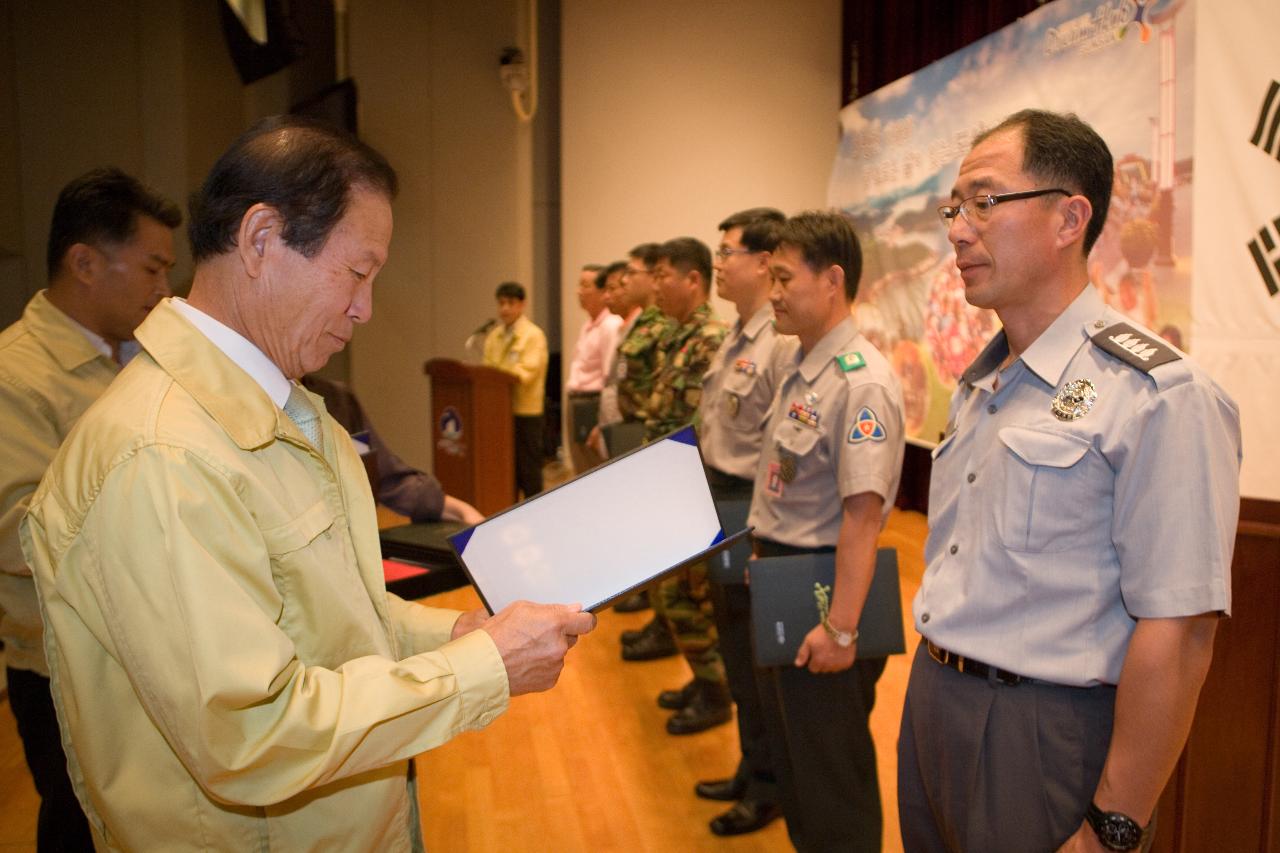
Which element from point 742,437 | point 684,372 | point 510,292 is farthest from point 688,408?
point 510,292

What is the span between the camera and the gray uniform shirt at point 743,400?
109 inches

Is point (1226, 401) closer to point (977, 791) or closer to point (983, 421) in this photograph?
point (983, 421)

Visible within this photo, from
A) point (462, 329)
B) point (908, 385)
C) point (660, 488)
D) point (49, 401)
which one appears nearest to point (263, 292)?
point (660, 488)

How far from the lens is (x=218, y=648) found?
2.77 feet

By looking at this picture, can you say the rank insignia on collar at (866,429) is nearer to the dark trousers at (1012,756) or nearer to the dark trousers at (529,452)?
the dark trousers at (1012,756)

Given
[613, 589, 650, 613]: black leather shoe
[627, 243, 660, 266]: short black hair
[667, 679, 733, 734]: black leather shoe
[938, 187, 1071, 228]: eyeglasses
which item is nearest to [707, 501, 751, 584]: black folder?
[667, 679, 733, 734]: black leather shoe

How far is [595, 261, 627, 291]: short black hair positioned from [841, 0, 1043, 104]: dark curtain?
2.57 meters

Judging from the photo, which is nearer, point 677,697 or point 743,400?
point 743,400

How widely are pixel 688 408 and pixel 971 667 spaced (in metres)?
2.46

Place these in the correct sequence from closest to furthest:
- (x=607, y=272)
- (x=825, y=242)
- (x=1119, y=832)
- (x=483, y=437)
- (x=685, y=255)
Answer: (x=1119, y=832) < (x=825, y=242) < (x=685, y=255) < (x=483, y=437) < (x=607, y=272)

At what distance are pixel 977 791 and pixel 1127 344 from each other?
67 centimetres

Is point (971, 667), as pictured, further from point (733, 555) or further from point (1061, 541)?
point (733, 555)

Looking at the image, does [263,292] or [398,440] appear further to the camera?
[398,440]

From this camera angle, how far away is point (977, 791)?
127 centimetres
